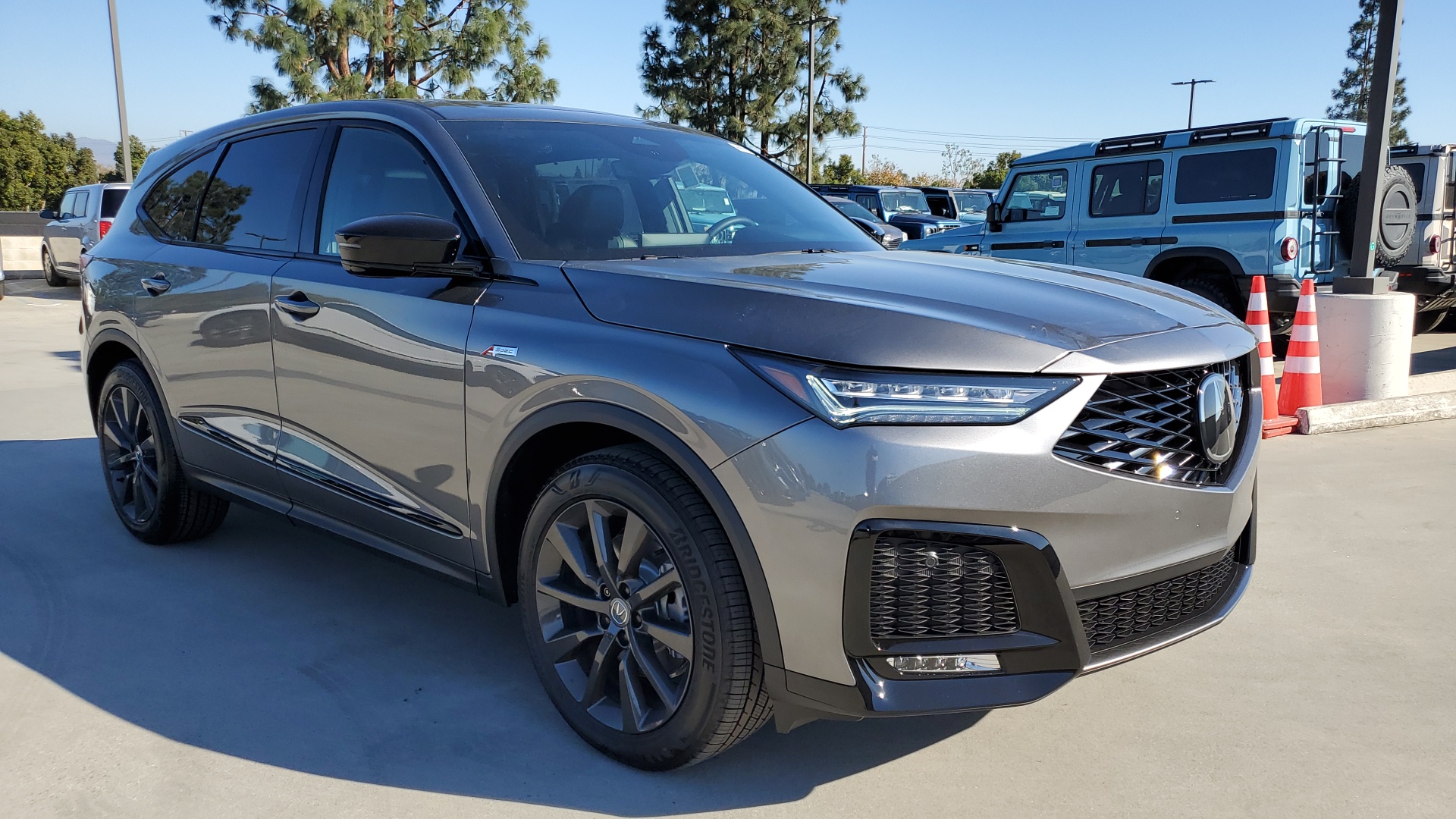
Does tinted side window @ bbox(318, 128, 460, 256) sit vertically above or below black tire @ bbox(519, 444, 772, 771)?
above

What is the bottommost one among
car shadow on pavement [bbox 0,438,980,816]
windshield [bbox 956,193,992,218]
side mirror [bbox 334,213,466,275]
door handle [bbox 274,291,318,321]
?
car shadow on pavement [bbox 0,438,980,816]

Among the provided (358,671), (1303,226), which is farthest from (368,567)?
(1303,226)

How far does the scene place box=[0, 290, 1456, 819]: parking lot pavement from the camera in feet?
8.79

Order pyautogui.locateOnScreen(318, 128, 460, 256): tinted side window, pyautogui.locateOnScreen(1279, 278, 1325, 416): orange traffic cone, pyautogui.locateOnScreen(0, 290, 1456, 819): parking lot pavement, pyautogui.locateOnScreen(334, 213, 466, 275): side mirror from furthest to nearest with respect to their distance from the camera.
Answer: pyautogui.locateOnScreen(1279, 278, 1325, 416): orange traffic cone < pyautogui.locateOnScreen(318, 128, 460, 256): tinted side window < pyautogui.locateOnScreen(334, 213, 466, 275): side mirror < pyautogui.locateOnScreen(0, 290, 1456, 819): parking lot pavement

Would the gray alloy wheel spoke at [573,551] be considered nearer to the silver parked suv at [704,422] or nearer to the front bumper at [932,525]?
the silver parked suv at [704,422]

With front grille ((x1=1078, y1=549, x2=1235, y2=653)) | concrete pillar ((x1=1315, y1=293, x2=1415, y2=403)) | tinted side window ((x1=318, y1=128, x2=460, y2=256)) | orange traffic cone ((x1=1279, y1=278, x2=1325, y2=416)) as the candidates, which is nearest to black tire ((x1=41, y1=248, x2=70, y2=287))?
tinted side window ((x1=318, y1=128, x2=460, y2=256))

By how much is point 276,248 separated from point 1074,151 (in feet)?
30.2

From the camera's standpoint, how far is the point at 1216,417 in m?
2.62

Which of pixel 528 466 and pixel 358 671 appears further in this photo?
pixel 358 671

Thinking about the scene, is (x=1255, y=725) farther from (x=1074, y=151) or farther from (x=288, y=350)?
(x=1074, y=151)

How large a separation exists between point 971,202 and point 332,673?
23.3 meters

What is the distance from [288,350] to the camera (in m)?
3.62

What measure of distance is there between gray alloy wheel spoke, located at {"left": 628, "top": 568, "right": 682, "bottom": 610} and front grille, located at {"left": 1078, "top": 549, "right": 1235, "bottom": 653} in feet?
2.91

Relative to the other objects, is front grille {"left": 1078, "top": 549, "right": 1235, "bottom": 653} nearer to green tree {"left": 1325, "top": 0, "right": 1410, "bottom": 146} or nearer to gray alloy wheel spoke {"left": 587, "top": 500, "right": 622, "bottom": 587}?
gray alloy wheel spoke {"left": 587, "top": 500, "right": 622, "bottom": 587}
